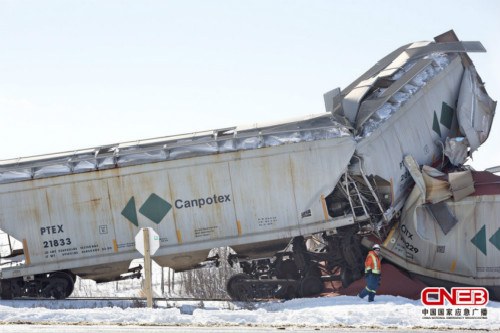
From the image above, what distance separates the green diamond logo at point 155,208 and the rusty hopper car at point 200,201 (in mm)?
25

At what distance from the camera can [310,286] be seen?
15.9 meters

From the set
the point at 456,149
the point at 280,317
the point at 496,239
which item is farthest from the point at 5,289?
the point at 456,149

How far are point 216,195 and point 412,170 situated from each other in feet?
17.6

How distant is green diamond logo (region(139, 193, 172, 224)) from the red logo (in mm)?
6437

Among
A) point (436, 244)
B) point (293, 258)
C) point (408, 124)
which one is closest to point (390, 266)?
point (436, 244)

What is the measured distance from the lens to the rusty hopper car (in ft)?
50.1

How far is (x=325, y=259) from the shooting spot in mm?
16172

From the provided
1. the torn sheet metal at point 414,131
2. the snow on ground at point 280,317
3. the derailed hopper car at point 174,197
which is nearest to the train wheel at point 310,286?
the derailed hopper car at point 174,197

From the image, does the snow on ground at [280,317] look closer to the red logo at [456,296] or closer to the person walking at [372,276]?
the person walking at [372,276]

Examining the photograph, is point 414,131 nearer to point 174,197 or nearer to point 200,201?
point 200,201

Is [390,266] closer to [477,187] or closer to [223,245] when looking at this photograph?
[477,187]

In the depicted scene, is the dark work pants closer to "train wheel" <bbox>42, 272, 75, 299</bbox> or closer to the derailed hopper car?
the derailed hopper car

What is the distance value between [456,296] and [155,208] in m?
7.43

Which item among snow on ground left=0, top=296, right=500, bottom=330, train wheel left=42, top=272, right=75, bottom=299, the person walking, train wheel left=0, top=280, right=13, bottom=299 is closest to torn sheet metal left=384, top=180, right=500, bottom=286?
the person walking
